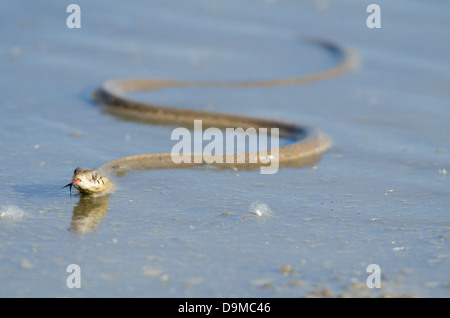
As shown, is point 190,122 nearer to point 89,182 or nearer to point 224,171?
point 224,171

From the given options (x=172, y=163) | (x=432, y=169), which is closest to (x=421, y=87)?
(x=432, y=169)

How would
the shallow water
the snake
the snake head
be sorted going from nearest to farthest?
the shallow water → the snake head → the snake

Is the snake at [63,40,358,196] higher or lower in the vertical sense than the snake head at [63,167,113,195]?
higher

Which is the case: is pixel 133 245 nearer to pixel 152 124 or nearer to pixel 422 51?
pixel 152 124

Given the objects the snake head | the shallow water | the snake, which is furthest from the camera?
the snake

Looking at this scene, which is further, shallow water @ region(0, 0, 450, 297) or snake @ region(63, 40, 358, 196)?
snake @ region(63, 40, 358, 196)

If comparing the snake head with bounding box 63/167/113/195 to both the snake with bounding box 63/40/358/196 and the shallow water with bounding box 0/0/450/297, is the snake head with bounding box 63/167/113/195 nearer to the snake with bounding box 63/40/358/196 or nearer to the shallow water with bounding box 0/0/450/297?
the snake with bounding box 63/40/358/196

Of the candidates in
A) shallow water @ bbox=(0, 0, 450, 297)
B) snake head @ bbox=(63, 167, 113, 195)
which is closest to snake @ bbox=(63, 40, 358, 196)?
snake head @ bbox=(63, 167, 113, 195)
